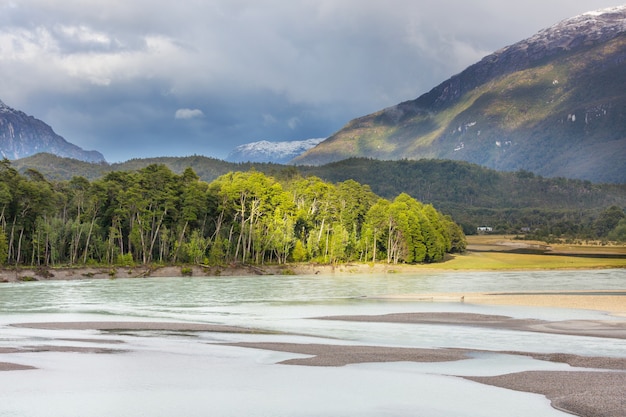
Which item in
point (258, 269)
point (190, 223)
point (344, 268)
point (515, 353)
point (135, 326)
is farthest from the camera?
point (344, 268)

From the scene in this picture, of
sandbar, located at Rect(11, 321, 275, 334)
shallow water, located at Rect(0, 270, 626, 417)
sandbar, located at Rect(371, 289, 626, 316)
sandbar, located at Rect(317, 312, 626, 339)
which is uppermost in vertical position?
sandbar, located at Rect(371, 289, 626, 316)

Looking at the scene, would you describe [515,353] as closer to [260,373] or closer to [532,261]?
[260,373]

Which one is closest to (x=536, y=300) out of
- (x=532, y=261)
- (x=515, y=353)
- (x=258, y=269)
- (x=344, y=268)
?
(x=515, y=353)

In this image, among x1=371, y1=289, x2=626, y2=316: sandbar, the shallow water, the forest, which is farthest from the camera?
the forest

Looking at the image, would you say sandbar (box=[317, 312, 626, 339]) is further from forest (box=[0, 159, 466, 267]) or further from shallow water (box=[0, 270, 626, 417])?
forest (box=[0, 159, 466, 267])

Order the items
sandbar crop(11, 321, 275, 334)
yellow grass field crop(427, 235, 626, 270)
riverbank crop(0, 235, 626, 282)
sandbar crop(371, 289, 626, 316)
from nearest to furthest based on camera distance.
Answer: sandbar crop(11, 321, 275, 334) → sandbar crop(371, 289, 626, 316) → riverbank crop(0, 235, 626, 282) → yellow grass field crop(427, 235, 626, 270)

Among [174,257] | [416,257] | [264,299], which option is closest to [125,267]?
Answer: [174,257]

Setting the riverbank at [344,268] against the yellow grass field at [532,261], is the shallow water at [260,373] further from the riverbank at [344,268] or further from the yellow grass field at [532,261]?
the yellow grass field at [532,261]

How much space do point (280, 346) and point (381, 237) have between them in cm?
12129

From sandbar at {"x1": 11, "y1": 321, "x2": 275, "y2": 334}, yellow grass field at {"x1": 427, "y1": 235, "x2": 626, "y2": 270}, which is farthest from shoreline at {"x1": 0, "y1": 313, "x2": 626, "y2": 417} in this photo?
yellow grass field at {"x1": 427, "y1": 235, "x2": 626, "y2": 270}

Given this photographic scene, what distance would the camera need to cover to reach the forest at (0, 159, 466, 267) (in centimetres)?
11669

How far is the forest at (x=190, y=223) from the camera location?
383 feet

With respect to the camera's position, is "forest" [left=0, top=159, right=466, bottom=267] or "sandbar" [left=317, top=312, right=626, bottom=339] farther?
"forest" [left=0, top=159, right=466, bottom=267]

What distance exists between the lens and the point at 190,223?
13375 cm
